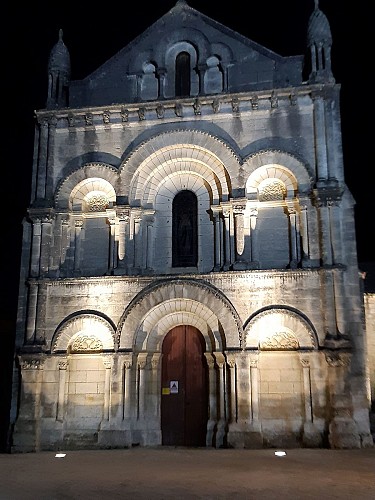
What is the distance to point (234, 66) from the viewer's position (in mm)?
18922

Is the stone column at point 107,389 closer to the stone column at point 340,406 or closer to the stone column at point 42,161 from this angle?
the stone column at point 42,161

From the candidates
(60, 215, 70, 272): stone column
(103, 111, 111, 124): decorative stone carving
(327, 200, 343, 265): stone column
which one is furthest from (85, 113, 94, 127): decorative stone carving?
(327, 200, 343, 265): stone column

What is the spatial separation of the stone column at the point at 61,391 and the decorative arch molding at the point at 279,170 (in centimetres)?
764

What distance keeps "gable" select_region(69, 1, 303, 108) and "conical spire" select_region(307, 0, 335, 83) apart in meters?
0.62

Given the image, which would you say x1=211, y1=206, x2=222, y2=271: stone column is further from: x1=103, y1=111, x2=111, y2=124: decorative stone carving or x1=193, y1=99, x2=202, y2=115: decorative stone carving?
x1=103, y1=111, x2=111, y2=124: decorative stone carving

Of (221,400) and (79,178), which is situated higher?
(79,178)

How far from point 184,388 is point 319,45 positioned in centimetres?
1171

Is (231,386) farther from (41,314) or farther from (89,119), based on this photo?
(89,119)

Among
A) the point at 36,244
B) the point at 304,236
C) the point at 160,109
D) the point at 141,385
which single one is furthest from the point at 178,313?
the point at 160,109

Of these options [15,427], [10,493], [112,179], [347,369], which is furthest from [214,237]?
[10,493]

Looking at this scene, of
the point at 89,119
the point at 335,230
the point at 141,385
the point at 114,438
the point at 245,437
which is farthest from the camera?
the point at 89,119

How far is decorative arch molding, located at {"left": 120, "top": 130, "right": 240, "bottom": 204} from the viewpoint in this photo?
17734 mm

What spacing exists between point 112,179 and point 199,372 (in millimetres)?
6660

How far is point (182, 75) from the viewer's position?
1944 cm
